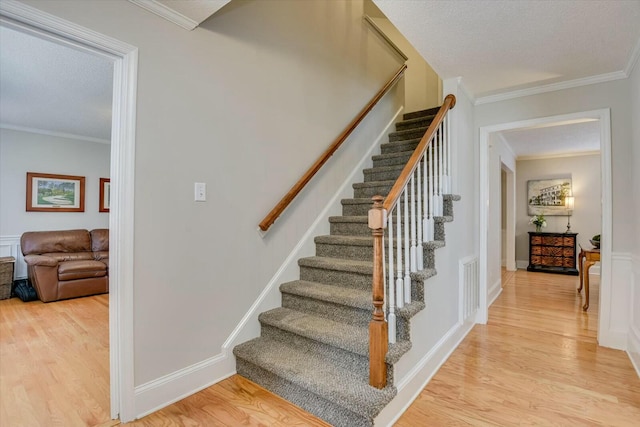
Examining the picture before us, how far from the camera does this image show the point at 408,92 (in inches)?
210

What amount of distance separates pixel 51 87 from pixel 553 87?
16.3 ft

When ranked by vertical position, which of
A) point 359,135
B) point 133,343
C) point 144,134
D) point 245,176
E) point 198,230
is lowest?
point 133,343

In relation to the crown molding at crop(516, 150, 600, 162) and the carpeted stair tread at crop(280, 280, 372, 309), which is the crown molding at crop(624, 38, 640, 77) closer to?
the carpeted stair tread at crop(280, 280, 372, 309)

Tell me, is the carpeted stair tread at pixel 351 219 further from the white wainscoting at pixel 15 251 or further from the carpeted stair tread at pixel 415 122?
the white wainscoting at pixel 15 251

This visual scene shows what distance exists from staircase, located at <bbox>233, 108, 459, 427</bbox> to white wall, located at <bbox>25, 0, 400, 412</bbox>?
0.84 feet

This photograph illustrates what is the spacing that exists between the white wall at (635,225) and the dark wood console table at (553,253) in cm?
426

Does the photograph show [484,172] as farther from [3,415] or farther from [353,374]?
[3,415]

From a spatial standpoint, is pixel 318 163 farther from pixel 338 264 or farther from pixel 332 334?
pixel 332 334

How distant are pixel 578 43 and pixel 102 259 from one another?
6.11 m

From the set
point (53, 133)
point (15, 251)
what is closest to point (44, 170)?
point (53, 133)

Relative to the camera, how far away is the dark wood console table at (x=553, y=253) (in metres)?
6.16

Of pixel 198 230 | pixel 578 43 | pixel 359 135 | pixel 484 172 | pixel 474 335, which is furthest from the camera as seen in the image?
pixel 359 135

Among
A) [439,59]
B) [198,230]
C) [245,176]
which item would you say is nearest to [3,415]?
[198,230]

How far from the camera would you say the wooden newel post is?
1.64 metres
